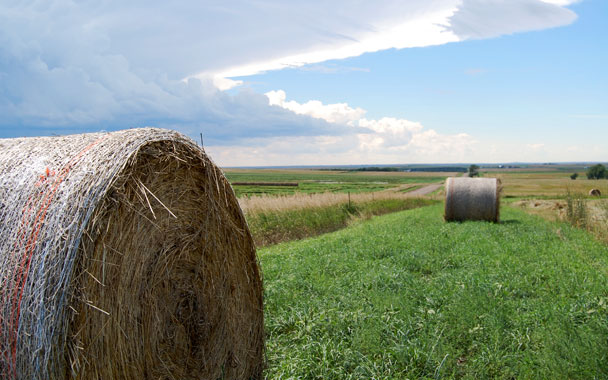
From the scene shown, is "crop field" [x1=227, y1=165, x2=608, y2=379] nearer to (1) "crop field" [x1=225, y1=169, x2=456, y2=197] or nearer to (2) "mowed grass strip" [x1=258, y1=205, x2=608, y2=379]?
Result: (2) "mowed grass strip" [x1=258, y1=205, x2=608, y2=379]

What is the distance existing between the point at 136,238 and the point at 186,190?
2.22 feet

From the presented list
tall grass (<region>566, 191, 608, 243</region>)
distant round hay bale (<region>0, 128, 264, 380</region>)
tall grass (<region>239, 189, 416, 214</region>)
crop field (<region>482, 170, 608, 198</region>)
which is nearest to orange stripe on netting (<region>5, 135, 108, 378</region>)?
distant round hay bale (<region>0, 128, 264, 380</region>)

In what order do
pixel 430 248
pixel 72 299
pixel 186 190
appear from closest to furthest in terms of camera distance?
1. pixel 72 299
2. pixel 186 190
3. pixel 430 248

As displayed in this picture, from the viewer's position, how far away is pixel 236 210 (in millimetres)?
4688

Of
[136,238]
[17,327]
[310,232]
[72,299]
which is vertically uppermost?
[136,238]

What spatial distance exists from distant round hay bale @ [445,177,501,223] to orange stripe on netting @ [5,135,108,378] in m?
16.1

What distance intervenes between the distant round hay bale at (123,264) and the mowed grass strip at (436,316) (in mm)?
919

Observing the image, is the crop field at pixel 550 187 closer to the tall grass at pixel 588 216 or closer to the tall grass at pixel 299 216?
the tall grass at pixel 588 216

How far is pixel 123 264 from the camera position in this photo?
3.72 m

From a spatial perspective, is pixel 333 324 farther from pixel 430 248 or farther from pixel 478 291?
pixel 430 248

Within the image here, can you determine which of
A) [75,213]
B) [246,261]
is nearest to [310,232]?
[246,261]

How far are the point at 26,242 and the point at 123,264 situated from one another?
702 millimetres

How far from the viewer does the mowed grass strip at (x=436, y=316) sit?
4.66 meters

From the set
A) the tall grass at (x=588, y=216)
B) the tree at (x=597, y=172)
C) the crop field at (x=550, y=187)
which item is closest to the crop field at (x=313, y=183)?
the tall grass at (x=588, y=216)
